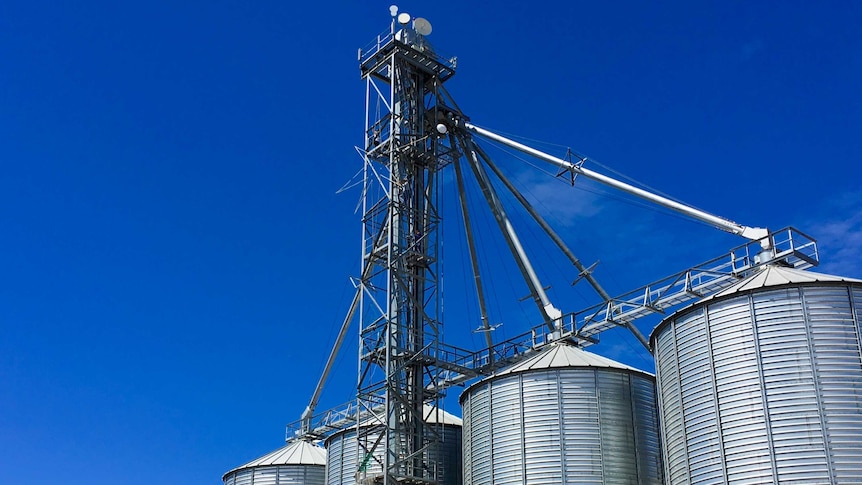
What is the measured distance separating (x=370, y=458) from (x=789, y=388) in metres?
23.2

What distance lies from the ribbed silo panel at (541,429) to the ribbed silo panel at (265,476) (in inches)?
842

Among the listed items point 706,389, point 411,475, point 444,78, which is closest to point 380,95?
point 444,78

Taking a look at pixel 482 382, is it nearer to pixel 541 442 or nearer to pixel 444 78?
pixel 541 442

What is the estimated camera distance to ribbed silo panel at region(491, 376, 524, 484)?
40.3 m

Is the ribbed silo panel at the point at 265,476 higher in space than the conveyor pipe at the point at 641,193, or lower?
lower

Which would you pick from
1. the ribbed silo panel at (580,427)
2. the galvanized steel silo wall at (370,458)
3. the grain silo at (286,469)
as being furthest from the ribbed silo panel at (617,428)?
the grain silo at (286,469)

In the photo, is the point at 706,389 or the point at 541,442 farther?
the point at 541,442

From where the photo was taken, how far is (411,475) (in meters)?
44.8

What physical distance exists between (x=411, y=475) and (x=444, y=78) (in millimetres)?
22876

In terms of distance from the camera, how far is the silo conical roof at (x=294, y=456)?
187 feet

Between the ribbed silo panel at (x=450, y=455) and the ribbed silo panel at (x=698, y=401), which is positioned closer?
the ribbed silo panel at (x=698, y=401)

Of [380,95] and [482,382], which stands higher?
[380,95]

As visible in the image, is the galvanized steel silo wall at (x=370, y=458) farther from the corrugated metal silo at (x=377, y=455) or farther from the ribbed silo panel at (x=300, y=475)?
the ribbed silo panel at (x=300, y=475)

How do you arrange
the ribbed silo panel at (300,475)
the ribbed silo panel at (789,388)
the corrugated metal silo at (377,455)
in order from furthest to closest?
1. the ribbed silo panel at (300,475)
2. the corrugated metal silo at (377,455)
3. the ribbed silo panel at (789,388)
